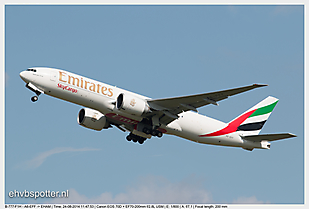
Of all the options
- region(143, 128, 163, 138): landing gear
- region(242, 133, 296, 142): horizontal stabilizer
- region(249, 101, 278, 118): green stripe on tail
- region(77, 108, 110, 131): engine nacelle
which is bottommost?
region(242, 133, 296, 142): horizontal stabilizer

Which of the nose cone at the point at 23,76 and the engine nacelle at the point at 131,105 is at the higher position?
the nose cone at the point at 23,76

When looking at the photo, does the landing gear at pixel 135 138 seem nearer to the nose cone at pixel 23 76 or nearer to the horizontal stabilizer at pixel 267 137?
the horizontal stabilizer at pixel 267 137

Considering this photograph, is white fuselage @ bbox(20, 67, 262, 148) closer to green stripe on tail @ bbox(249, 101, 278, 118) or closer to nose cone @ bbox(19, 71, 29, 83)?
nose cone @ bbox(19, 71, 29, 83)

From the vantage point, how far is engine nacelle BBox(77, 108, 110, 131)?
39328mm

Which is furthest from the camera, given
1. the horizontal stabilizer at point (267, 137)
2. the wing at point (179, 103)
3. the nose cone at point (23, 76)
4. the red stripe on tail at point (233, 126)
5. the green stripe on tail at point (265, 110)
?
the green stripe on tail at point (265, 110)

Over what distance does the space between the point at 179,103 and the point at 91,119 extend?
9098mm

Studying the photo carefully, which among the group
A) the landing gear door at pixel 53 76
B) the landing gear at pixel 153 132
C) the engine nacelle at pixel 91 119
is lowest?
the landing gear at pixel 153 132

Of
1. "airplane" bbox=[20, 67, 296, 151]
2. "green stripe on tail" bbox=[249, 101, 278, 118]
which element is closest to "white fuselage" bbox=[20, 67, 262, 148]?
"airplane" bbox=[20, 67, 296, 151]

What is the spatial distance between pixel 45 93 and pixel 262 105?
2210cm

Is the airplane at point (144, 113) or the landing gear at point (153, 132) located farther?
the landing gear at point (153, 132)

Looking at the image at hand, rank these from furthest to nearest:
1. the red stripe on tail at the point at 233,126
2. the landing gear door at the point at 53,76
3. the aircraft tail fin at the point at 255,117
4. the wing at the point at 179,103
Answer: the aircraft tail fin at the point at 255,117 < the red stripe on tail at the point at 233,126 < the landing gear door at the point at 53,76 < the wing at the point at 179,103

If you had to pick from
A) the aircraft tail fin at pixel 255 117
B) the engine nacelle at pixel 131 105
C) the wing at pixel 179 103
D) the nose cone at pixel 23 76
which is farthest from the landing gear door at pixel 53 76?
the aircraft tail fin at pixel 255 117

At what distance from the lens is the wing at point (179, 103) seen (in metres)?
33.1

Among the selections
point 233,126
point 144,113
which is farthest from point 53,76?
point 233,126
